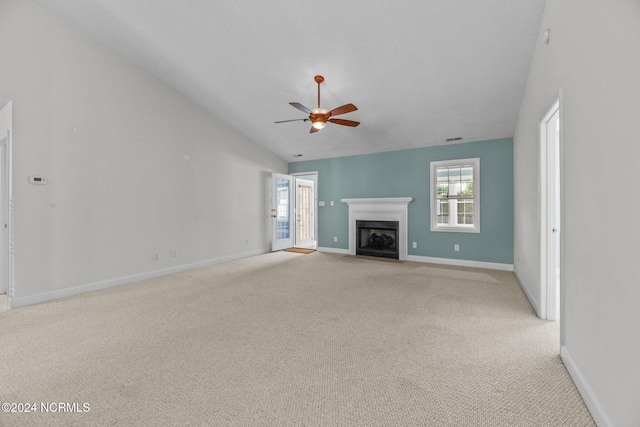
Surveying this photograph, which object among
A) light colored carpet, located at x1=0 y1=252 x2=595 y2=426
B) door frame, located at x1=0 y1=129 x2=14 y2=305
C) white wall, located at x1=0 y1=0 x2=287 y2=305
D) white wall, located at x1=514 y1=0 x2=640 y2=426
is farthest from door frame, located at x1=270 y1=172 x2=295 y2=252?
white wall, located at x1=514 y1=0 x2=640 y2=426

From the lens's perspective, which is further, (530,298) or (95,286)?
(95,286)

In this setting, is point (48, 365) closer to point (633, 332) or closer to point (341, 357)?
point (341, 357)

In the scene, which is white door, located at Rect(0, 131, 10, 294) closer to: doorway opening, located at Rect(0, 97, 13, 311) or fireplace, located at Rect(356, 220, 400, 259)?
doorway opening, located at Rect(0, 97, 13, 311)

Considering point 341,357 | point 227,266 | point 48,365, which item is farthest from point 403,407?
point 227,266

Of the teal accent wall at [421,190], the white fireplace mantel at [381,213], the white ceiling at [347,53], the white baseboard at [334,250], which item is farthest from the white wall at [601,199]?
the white baseboard at [334,250]

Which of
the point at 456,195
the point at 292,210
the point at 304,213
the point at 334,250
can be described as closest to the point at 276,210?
the point at 292,210

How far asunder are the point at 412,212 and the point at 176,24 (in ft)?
17.3

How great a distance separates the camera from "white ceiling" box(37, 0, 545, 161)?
10.0 feet

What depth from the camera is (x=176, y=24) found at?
3.63m

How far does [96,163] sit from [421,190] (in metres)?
5.83

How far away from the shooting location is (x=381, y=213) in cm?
→ 652

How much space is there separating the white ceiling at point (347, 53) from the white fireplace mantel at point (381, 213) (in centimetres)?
162

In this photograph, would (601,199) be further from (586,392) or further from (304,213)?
(304,213)

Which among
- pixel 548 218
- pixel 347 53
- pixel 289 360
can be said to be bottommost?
pixel 289 360
